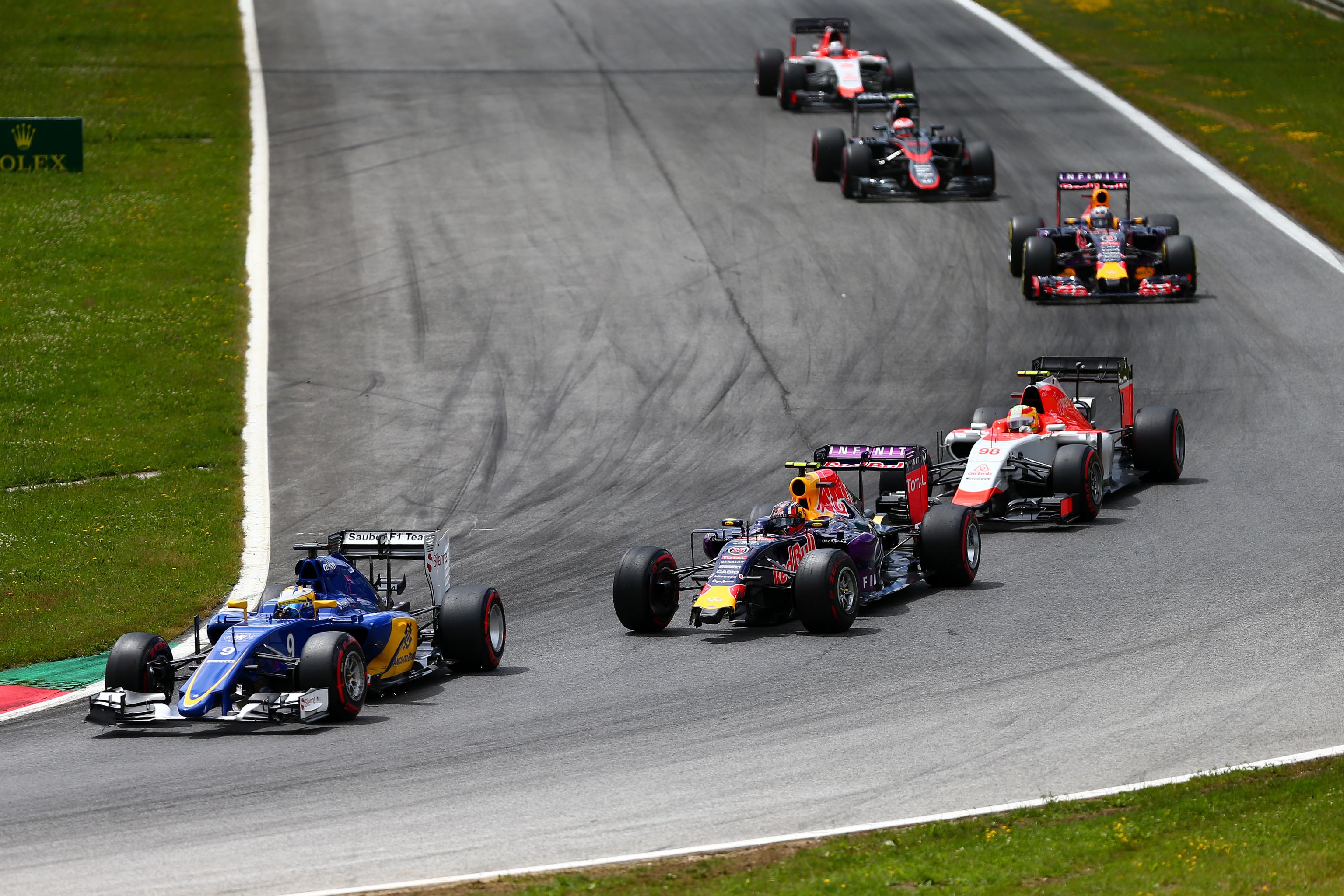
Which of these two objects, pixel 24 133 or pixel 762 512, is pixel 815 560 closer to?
pixel 762 512

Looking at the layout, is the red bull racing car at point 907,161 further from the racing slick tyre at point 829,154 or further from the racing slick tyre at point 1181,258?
the racing slick tyre at point 1181,258

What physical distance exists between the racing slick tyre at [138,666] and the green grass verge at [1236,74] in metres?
28.5

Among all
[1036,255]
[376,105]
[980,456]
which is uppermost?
[376,105]

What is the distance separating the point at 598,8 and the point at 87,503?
34.3m

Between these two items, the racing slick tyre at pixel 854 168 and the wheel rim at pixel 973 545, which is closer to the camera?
the wheel rim at pixel 973 545

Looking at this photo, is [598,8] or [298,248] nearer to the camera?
[298,248]

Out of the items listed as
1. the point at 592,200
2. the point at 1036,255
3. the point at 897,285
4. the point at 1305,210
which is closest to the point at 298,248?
the point at 592,200

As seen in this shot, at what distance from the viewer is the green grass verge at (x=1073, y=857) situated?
35.0 feet

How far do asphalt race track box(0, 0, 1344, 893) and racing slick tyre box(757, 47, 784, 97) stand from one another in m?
0.75

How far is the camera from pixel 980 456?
2395 centimetres

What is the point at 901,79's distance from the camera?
45469 millimetres

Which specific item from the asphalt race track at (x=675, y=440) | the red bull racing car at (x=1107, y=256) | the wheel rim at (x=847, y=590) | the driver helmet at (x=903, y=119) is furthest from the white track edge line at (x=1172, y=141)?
the wheel rim at (x=847, y=590)

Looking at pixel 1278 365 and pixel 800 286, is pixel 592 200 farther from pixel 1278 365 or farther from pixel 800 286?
pixel 1278 365

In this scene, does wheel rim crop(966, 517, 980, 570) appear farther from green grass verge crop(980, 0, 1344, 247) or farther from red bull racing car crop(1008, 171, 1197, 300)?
green grass verge crop(980, 0, 1344, 247)
